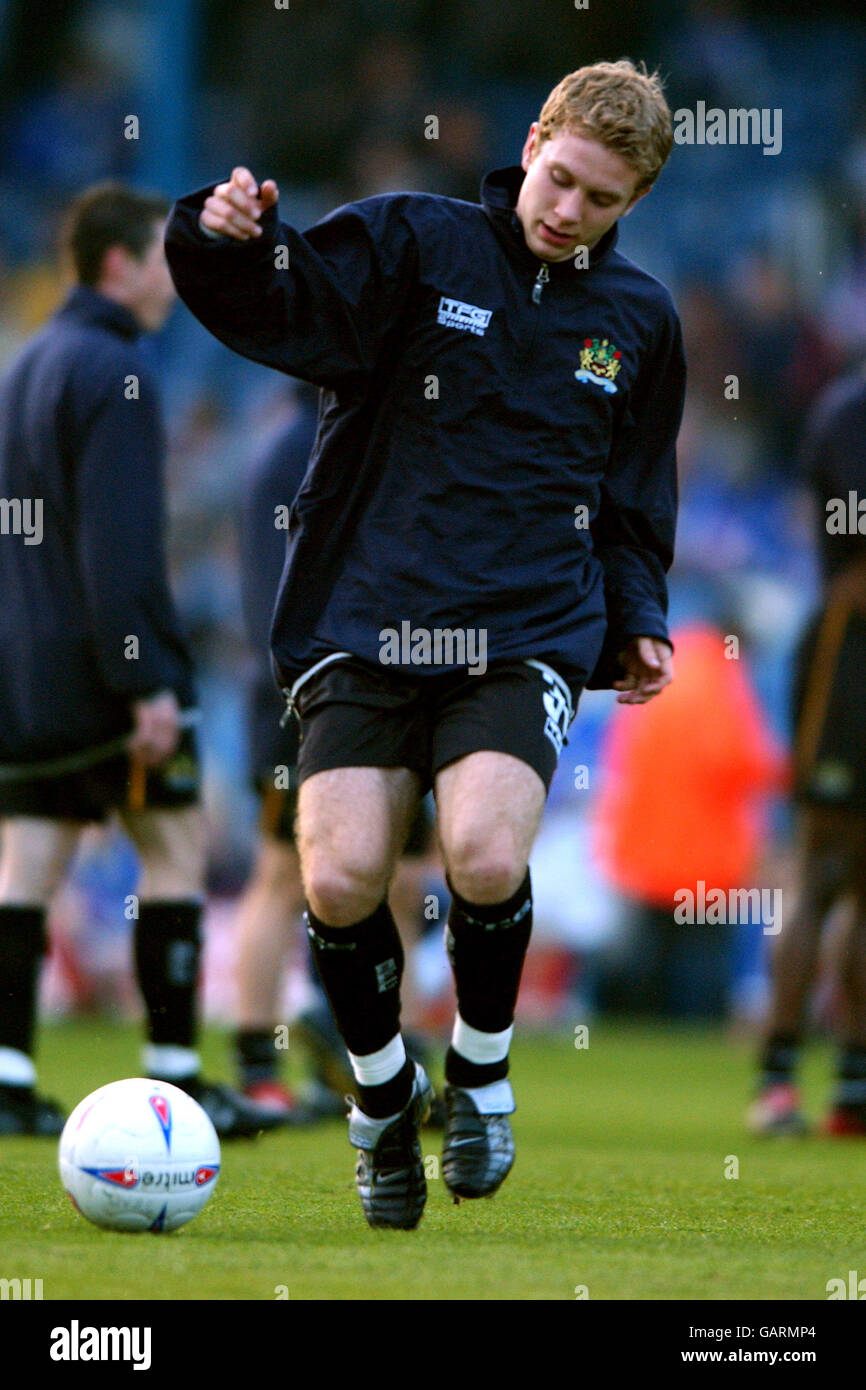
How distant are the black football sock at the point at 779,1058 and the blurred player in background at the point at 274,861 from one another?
117 cm

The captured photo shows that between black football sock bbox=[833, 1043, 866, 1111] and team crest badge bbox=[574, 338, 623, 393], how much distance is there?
328cm

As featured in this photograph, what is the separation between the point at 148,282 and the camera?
6.35m

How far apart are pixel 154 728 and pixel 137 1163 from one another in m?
2.25

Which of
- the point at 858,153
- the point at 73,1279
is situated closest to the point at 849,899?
the point at 73,1279

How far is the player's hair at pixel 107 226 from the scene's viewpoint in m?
6.32

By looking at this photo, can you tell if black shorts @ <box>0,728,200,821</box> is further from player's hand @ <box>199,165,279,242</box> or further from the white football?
player's hand @ <box>199,165,279,242</box>

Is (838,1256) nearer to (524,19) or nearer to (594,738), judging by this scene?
(594,738)

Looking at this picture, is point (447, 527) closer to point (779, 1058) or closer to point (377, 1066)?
point (377, 1066)

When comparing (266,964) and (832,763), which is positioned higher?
(832,763)

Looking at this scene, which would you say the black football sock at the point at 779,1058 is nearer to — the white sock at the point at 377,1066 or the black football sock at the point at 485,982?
the black football sock at the point at 485,982

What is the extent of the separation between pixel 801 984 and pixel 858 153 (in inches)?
374

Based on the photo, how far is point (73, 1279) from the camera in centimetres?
328

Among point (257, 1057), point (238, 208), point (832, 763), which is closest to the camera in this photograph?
point (238, 208)

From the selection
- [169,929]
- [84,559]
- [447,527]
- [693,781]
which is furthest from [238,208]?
[693,781]
